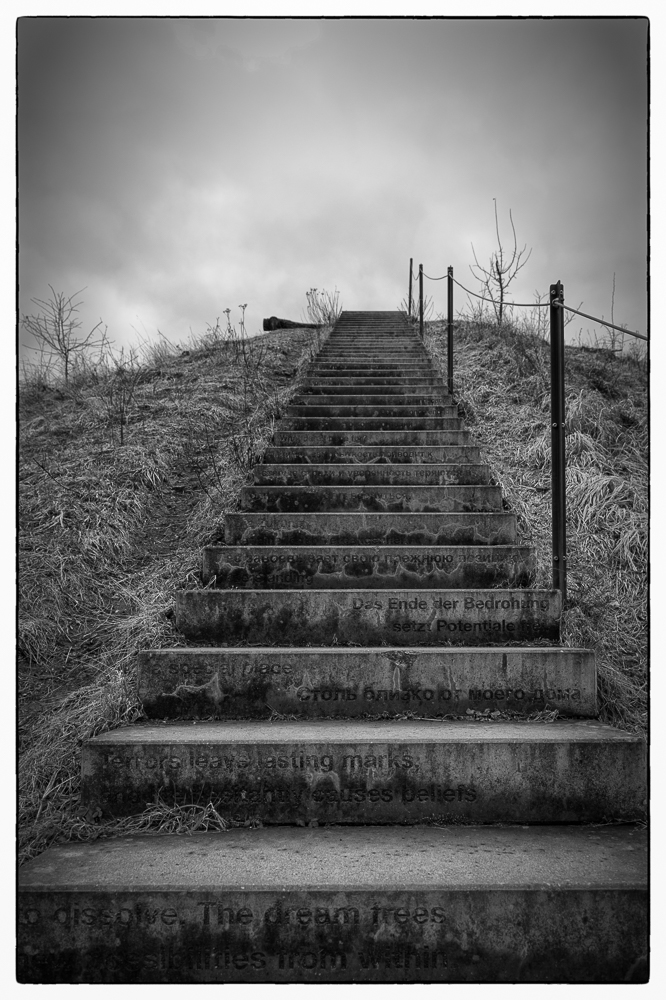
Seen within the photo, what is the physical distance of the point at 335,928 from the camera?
68.0 inches

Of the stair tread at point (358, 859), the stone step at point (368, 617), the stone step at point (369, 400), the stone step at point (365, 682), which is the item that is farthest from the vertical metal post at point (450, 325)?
the stair tread at point (358, 859)

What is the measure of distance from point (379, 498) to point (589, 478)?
1438 mm

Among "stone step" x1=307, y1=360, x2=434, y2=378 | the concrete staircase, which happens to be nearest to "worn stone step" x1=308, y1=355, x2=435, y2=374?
"stone step" x1=307, y1=360, x2=434, y2=378

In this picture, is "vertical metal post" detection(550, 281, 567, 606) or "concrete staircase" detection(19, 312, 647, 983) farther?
"vertical metal post" detection(550, 281, 567, 606)

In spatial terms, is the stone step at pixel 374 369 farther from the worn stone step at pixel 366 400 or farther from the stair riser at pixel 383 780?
the stair riser at pixel 383 780

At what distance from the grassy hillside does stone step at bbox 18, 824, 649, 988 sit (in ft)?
1.07

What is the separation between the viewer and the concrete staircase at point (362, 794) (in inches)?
68.0

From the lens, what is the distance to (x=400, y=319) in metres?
11.4

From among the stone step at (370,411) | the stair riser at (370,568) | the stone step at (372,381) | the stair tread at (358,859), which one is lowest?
the stair tread at (358,859)

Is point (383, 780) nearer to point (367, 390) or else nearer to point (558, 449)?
point (558, 449)

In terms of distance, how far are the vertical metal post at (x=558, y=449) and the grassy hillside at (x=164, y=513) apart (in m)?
0.21

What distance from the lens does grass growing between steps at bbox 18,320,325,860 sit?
2.26m

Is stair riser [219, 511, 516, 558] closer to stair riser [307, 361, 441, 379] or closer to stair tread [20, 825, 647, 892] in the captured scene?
stair tread [20, 825, 647, 892]

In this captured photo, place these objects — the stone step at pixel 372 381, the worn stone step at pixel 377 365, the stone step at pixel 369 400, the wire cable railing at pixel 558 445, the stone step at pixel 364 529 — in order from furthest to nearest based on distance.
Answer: the worn stone step at pixel 377 365 → the stone step at pixel 372 381 → the stone step at pixel 369 400 → the stone step at pixel 364 529 → the wire cable railing at pixel 558 445
